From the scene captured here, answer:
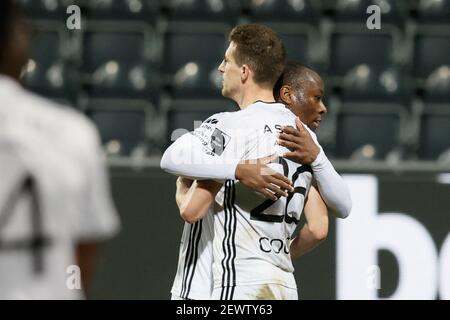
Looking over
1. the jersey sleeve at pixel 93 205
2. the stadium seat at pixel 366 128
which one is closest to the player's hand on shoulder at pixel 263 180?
the jersey sleeve at pixel 93 205

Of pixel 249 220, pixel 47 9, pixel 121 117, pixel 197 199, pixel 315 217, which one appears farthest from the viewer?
pixel 47 9

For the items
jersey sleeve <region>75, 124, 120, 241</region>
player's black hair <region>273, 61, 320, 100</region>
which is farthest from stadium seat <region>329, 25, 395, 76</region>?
jersey sleeve <region>75, 124, 120, 241</region>

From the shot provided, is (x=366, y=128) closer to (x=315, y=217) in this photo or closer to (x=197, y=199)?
(x=315, y=217)

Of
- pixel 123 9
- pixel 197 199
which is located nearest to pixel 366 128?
pixel 123 9

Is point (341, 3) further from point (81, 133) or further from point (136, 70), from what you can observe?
point (81, 133)

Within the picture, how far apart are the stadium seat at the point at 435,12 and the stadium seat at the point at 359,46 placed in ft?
0.72

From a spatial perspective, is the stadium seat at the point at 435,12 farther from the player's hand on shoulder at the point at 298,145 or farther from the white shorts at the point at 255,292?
the white shorts at the point at 255,292

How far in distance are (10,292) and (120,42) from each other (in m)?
5.14

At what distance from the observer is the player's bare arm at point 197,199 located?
11.2 ft

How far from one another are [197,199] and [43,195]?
1.74 metres

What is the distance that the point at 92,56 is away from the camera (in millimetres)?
6723

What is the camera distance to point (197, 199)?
342 cm

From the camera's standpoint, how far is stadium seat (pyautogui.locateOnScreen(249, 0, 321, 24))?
6.62m

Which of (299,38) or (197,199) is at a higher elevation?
(299,38)
